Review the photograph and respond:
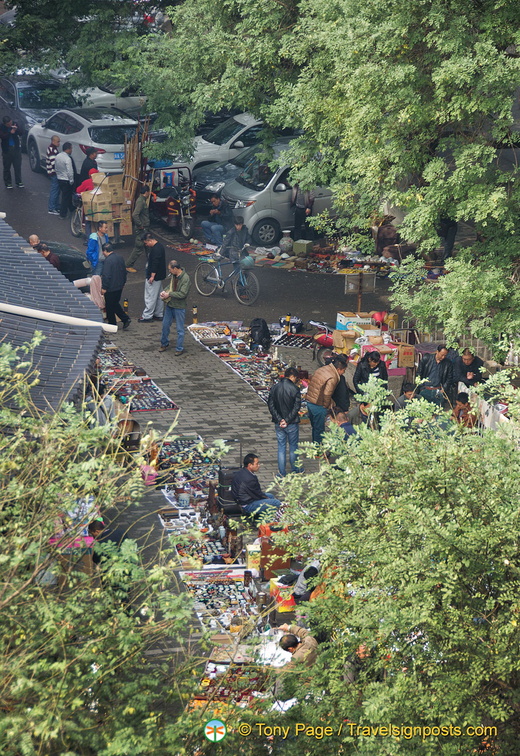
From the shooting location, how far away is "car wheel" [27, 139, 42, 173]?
90.9ft

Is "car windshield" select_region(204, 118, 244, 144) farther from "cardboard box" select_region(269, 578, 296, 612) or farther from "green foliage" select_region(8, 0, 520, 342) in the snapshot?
"cardboard box" select_region(269, 578, 296, 612)

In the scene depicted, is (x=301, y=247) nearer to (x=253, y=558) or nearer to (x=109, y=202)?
(x=109, y=202)

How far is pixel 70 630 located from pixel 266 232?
18708 mm

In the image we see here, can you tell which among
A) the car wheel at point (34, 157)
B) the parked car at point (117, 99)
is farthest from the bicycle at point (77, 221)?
the parked car at point (117, 99)

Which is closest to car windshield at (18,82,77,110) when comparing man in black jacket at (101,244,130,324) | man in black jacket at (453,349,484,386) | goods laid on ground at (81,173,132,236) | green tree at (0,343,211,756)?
goods laid on ground at (81,173,132,236)

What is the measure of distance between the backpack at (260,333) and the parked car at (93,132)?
24.7ft

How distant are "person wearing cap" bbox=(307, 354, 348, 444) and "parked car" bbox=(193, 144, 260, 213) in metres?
10.8

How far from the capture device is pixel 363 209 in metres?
17.0

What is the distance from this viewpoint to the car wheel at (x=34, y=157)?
90.9ft

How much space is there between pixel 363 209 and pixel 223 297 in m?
5.11

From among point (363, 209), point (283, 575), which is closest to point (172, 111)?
point (363, 209)

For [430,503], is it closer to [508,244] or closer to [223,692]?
[223,692]

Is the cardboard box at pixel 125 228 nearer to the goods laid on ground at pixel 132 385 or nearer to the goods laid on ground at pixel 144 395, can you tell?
the goods laid on ground at pixel 132 385

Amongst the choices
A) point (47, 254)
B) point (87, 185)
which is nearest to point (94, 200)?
point (87, 185)
